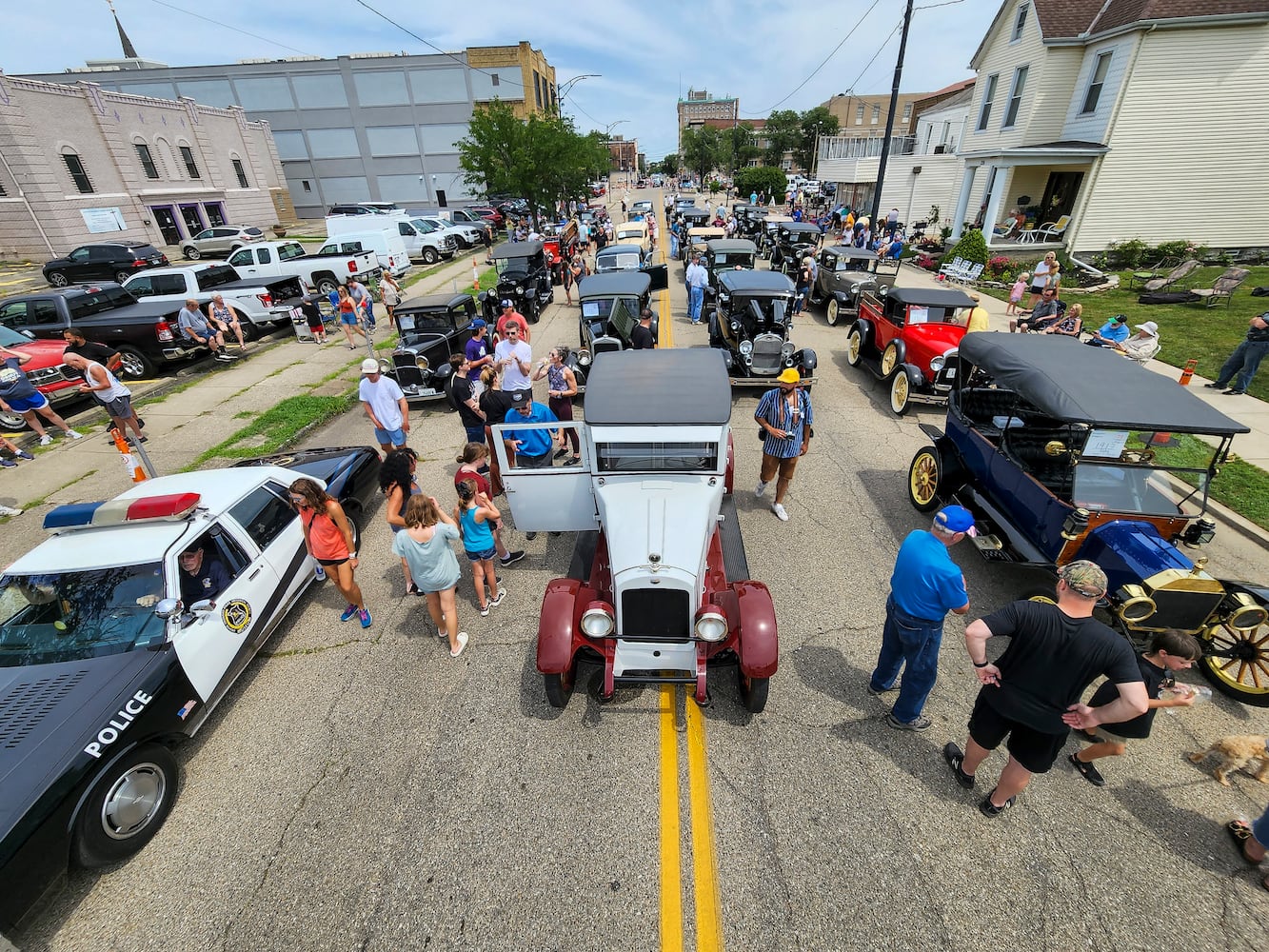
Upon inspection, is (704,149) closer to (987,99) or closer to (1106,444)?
(987,99)

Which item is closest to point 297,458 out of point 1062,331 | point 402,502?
point 402,502

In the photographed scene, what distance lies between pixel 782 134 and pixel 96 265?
79448 millimetres

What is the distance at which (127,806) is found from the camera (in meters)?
3.62

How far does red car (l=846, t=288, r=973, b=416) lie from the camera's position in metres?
9.80

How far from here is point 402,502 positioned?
5.56 m

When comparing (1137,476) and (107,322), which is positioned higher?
(107,322)

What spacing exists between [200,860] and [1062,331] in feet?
50.1

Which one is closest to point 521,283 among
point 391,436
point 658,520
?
point 391,436

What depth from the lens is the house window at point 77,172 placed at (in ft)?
90.9

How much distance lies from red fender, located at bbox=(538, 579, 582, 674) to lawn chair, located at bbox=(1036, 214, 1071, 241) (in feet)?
84.6

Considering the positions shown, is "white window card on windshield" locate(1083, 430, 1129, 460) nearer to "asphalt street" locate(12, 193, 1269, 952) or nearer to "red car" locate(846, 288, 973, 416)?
"asphalt street" locate(12, 193, 1269, 952)

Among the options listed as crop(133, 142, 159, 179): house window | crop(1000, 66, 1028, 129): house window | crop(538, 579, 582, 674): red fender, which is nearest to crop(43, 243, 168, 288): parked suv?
crop(133, 142, 159, 179): house window

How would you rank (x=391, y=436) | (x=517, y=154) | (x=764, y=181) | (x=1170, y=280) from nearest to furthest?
(x=391, y=436) → (x=1170, y=280) → (x=517, y=154) → (x=764, y=181)

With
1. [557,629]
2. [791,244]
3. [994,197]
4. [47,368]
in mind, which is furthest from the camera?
[994,197]
